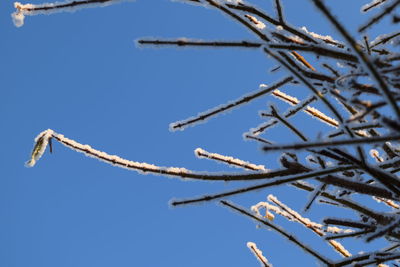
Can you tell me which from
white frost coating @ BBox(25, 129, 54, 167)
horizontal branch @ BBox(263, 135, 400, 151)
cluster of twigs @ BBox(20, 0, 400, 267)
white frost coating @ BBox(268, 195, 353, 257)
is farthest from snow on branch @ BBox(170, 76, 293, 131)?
white frost coating @ BBox(268, 195, 353, 257)

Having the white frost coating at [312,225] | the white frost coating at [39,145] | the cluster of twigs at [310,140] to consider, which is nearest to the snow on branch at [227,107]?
the cluster of twigs at [310,140]

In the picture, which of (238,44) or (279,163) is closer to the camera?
(238,44)

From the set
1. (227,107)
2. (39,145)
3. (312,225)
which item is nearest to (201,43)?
(227,107)

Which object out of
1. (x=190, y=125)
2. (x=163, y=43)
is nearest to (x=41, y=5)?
(x=163, y=43)

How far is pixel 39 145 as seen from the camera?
1.38m

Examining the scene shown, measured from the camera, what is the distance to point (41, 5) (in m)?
1.40

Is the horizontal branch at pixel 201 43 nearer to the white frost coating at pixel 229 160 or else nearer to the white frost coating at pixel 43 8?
the white frost coating at pixel 43 8

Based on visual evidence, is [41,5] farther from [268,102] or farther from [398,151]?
[398,151]

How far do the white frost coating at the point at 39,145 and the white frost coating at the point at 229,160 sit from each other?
620mm

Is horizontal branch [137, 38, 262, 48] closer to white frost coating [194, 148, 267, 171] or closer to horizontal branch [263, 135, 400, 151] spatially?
horizontal branch [263, 135, 400, 151]

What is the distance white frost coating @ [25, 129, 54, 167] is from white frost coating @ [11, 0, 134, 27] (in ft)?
1.27

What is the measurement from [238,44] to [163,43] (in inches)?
8.1

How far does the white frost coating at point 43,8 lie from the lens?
1305mm

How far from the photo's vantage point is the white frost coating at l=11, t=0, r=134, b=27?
1.30 meters
